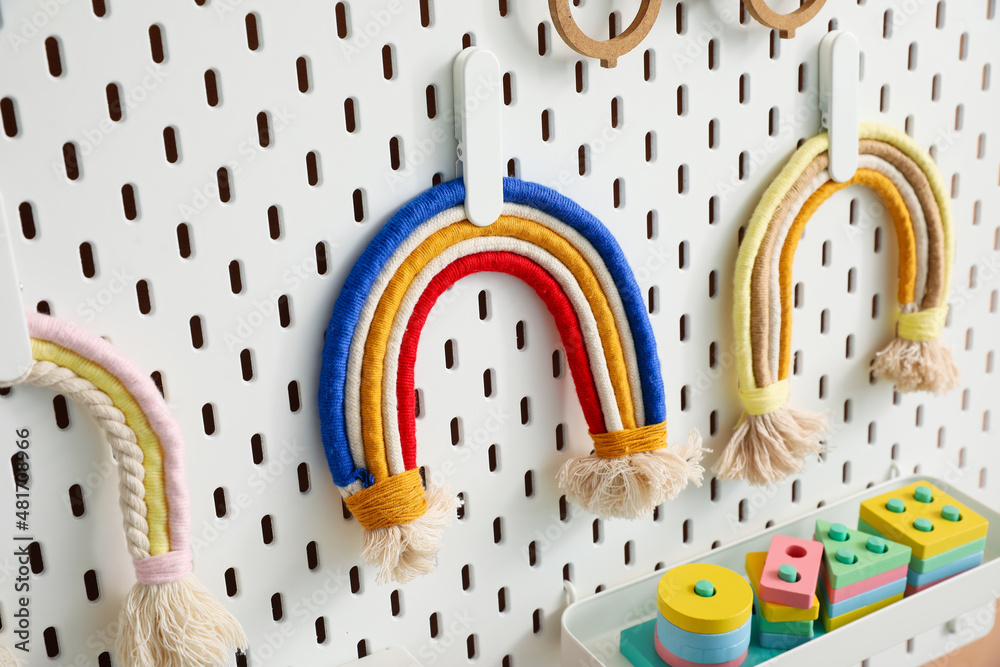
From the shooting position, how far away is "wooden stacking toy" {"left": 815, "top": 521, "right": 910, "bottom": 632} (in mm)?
1044

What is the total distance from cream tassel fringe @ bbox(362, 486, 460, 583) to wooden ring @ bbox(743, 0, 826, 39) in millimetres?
623

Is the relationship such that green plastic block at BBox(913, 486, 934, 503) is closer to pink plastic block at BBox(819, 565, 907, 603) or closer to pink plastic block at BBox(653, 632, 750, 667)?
pink plastic block at BBox(819, 565, 907, 603)

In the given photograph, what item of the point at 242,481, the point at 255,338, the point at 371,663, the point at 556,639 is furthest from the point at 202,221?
the point at 556,639

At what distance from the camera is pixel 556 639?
1075 mm

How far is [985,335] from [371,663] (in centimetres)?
101

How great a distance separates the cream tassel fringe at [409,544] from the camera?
2.78 feet

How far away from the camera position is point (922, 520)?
1.13 metres

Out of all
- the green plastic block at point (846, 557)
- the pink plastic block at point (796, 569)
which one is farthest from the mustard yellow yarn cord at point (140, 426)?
the green plastic block at point (846, 557)

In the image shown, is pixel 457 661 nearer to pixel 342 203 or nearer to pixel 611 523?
pixel 611 523

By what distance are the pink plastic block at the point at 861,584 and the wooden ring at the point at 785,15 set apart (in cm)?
64

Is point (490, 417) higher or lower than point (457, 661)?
higher

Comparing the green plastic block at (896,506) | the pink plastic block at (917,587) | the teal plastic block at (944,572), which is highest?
the green plastic block at (896,506)

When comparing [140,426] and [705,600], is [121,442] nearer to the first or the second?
[140,426]

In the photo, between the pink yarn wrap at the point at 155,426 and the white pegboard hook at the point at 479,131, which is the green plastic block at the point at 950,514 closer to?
the white pegboard hook at the point at 479,131
